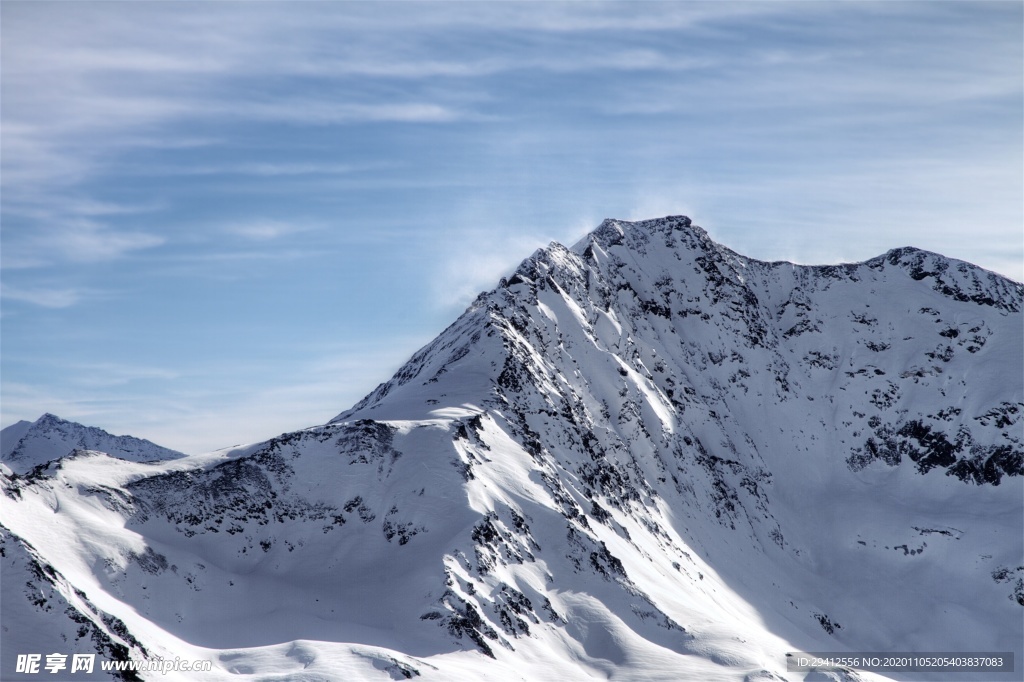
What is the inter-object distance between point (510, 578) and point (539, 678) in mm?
15131

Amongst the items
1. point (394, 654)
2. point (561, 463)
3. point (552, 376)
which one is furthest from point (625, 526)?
point (394, 654)

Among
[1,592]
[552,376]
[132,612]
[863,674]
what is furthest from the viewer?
[552,376]

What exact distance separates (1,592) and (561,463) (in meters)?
80.9

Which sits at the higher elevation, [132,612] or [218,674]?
[132,612]

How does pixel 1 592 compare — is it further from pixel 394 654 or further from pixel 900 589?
pixel 900 589

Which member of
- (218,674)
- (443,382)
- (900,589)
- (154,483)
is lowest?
(218,674)

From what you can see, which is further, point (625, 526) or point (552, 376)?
point (552, 376)

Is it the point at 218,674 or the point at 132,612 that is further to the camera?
the point at 132,612

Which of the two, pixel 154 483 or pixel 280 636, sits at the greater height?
A: pixel 154 483

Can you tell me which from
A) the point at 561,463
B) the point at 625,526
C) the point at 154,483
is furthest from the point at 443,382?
the point at 154,483

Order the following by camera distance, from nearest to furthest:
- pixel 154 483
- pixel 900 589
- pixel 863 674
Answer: pixel 154 483 < pixel 863 674 < pixel 900 589

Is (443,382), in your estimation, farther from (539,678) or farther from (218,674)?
(218,674)

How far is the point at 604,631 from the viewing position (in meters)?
120

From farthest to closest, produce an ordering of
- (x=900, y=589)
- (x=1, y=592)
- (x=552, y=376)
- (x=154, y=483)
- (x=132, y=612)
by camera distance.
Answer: (x=900, y=589) < (x=552, y=376) < (x=154, y=483) < (x=132, y=612) < (x=1, y=592)
